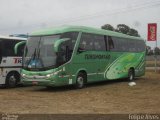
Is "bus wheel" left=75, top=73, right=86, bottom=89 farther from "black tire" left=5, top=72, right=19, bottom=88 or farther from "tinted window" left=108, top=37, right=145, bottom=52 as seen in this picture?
"tinted window" left=108, top=37, right=145, bottom=52

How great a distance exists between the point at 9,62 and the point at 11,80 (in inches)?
40.1

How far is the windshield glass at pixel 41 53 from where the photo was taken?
68.0ft

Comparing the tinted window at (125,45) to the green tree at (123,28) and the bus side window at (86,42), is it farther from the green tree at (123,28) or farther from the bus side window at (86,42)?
the green tree at (123,28)

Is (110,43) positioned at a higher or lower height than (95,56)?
higher

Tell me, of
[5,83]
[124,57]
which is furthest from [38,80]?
[124,57]

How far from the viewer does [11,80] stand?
23.4 metres

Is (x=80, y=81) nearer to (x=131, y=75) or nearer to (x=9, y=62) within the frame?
(x=9, y=62)

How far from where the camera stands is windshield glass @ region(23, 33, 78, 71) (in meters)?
20.7

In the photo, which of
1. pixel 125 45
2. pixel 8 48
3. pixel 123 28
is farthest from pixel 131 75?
pixel 123 28

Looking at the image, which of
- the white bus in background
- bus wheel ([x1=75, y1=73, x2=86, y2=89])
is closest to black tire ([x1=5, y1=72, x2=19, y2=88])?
the white bus in background

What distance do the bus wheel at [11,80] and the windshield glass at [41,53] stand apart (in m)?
1.91

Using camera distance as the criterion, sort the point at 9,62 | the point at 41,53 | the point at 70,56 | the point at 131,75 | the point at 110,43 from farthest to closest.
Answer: the point at 131,75 → the point at 110,43 → the point at 9,62 → the point at 70,56 → the point at 41,53

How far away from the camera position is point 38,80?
21.0 m

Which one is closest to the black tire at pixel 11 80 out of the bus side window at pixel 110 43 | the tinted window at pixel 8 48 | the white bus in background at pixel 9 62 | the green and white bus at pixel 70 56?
the white bus in background at pixel 9 62
